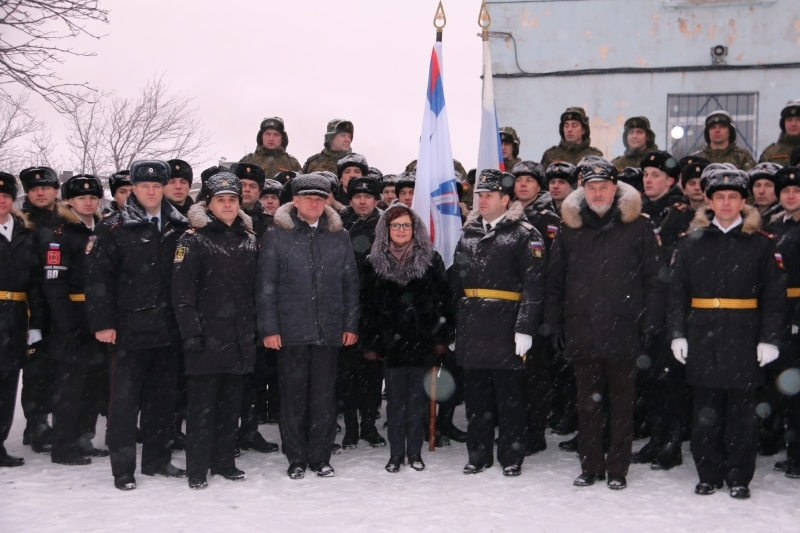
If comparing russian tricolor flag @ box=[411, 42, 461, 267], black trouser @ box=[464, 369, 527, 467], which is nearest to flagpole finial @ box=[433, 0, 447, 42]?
russian tricolor flag @ box=[411, 42, 461, 267]

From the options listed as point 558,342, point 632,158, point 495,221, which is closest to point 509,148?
point 632,158

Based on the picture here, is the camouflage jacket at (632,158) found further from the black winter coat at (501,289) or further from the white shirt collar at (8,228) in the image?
the white shirt collar at (8,228)

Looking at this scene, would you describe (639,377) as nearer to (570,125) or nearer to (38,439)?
(570,125)

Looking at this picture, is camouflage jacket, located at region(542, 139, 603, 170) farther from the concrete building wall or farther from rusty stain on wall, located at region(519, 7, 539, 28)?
rusty stain on wall, located at region(519, 7, 539, 28)

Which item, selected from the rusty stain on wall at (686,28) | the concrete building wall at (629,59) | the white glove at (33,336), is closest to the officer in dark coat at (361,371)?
the white glove at (33,336)

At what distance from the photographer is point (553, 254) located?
20.6 feet

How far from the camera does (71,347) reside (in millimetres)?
6637

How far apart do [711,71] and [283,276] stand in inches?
503

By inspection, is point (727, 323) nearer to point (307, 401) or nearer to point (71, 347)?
point (307, 401)

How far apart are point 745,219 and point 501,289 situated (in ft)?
5.94

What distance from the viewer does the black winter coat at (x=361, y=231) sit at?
7395 millimetres

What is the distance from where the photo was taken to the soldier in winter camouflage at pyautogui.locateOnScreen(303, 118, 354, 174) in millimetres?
10305

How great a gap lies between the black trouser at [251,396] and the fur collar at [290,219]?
1457mm

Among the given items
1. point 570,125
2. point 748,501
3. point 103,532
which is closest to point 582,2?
point 570,125
